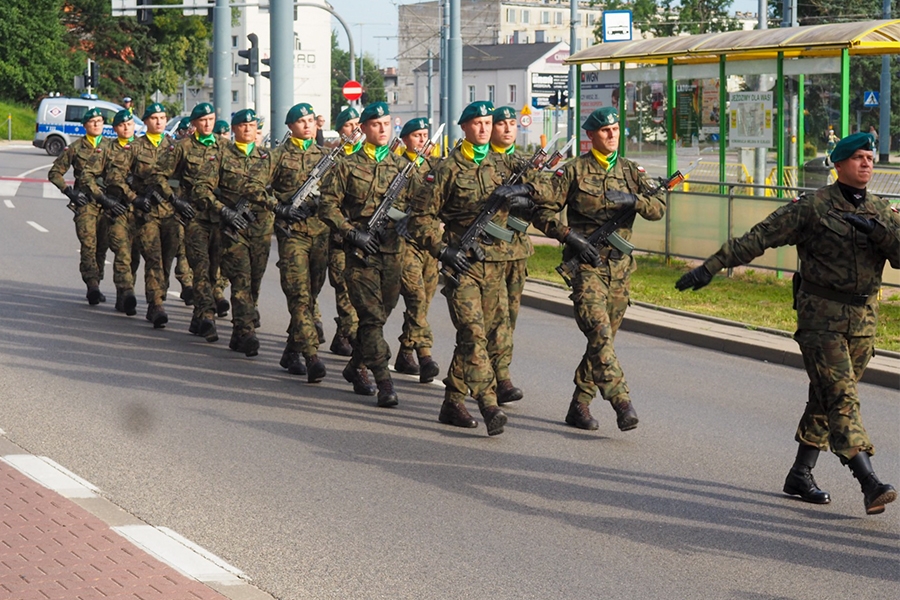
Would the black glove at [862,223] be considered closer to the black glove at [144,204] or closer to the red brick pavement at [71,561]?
the red brick pavement at [71,561]

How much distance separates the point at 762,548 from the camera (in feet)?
20.8

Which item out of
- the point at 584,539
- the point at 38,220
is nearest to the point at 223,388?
the point at 584,539

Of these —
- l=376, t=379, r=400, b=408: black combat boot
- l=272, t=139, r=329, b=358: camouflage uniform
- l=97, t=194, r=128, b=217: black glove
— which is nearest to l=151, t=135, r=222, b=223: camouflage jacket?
l=97, t=194, r=128, b=217: black glove

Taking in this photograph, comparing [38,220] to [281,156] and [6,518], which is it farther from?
[6,518]

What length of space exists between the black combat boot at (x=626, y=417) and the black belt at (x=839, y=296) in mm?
1826

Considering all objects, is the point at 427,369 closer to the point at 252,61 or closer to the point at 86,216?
the point at 86,216

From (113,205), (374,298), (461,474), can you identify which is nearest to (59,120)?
(113,205)

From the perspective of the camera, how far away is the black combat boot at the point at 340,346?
11.9m

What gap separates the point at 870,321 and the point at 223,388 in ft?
16.7

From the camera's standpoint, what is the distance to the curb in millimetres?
A: 11227

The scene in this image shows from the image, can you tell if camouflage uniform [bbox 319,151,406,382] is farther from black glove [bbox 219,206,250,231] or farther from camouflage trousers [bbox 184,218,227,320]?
camouflage trousers [bbox 184,218,227,320]

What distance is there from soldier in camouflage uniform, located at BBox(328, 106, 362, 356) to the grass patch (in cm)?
401

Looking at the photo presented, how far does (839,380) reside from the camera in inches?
269

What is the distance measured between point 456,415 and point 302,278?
2373 mm
